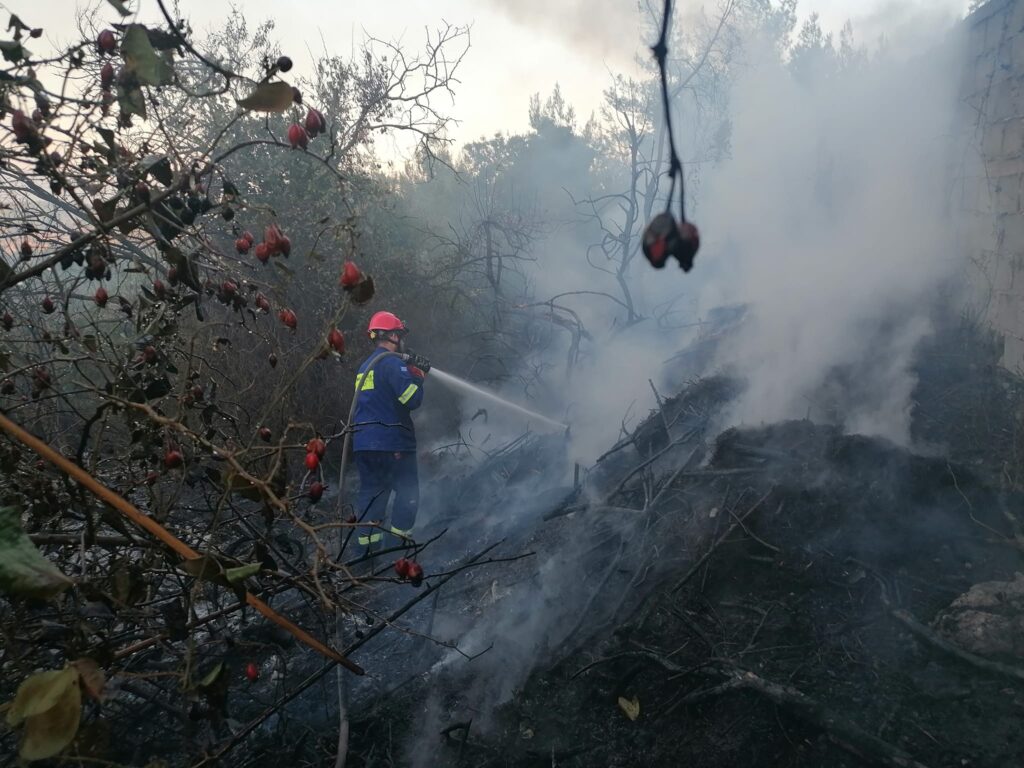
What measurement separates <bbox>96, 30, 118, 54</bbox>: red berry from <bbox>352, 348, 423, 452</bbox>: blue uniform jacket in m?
3.72

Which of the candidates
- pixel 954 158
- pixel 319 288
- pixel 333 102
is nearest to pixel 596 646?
pixel 319 288

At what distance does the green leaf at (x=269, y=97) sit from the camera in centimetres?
150

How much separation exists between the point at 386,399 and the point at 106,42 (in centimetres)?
394

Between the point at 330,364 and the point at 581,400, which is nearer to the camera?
the point at 330,364

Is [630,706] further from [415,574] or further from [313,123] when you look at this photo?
[313,123]

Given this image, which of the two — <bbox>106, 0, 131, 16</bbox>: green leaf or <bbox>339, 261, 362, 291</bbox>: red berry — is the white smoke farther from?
<bbox>106, 0, 131, 16</bbox>: green leaf

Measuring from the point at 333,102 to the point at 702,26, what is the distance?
10.8 metres

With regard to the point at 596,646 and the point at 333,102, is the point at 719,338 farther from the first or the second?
the point at 333,102

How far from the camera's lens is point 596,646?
12.6 feet

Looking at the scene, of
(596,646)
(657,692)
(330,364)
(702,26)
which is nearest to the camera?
(657,692)

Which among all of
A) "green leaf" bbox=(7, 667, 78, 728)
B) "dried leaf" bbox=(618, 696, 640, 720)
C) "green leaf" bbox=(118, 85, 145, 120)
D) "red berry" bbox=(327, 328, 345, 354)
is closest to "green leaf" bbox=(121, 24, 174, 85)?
"green leaf" bbox=(118, 85, 145, 120)

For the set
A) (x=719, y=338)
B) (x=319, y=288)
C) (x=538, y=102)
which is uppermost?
(x=538, y=102)

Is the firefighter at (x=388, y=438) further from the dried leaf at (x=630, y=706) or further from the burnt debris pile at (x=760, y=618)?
the dried leaf at (x=630, y=706)

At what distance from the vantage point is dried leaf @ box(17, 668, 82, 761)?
114cm
